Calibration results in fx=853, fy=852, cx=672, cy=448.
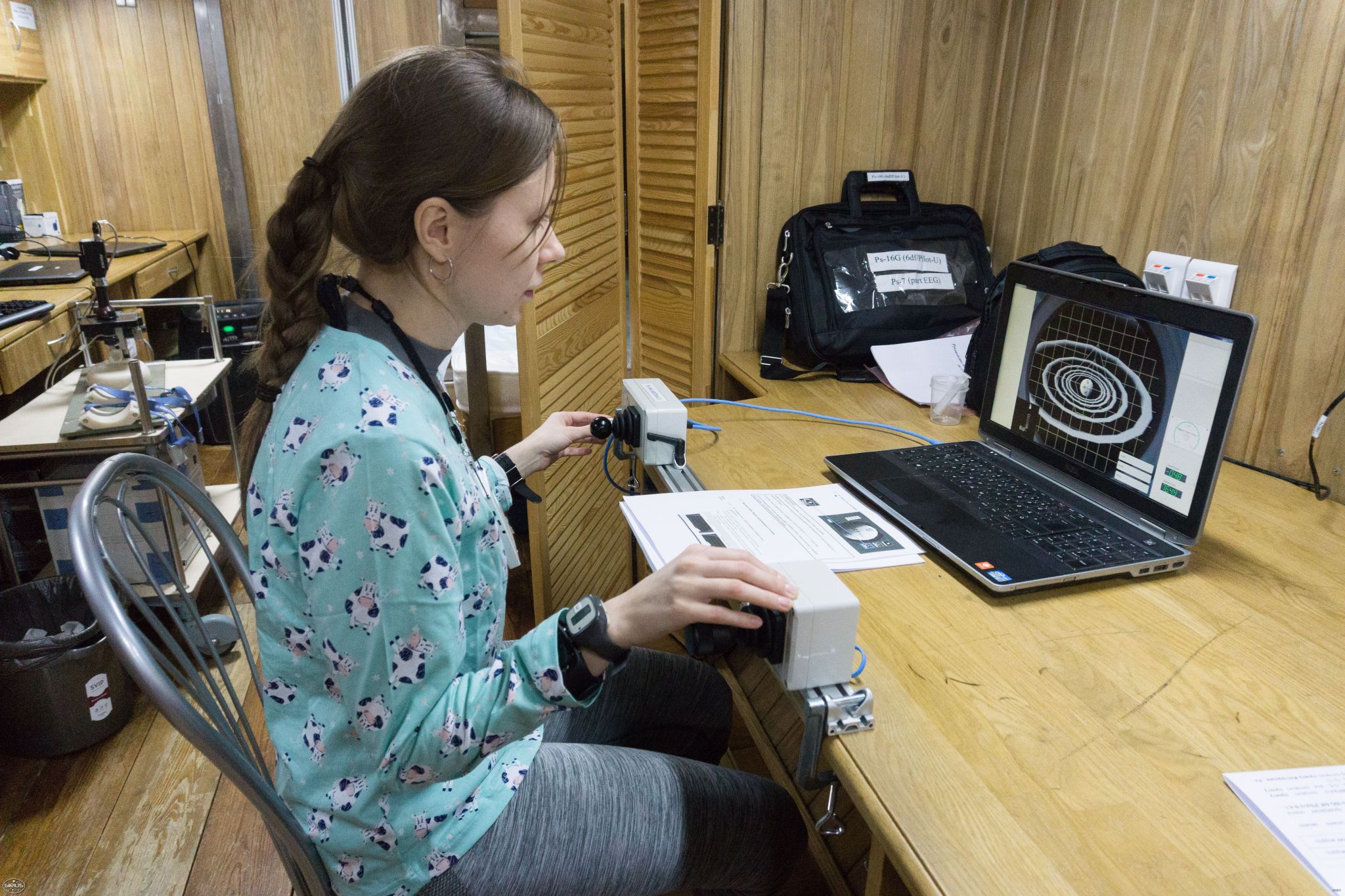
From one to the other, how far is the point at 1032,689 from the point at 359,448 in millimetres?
673

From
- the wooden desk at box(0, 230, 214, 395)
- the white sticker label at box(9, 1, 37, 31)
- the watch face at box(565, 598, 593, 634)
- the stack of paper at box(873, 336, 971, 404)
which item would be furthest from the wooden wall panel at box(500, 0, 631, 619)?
the white sticker label at box(9, 1, 37, 31)

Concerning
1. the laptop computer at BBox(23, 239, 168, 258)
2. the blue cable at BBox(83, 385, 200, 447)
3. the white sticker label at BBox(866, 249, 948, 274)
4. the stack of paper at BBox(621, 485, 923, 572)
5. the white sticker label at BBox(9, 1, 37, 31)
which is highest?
the white sticker label at BBox(9, 1, 37, 31)

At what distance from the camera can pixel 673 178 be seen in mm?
1875

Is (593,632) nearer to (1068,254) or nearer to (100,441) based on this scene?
(1068,254)

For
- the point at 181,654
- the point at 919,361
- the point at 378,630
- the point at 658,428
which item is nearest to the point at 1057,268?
the point at 919,361

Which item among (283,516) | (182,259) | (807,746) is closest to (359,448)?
(283,516)

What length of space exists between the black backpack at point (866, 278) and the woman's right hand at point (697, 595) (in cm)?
104

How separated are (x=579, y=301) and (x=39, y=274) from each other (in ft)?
6.70

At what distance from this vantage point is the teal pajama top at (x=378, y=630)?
2.45ft

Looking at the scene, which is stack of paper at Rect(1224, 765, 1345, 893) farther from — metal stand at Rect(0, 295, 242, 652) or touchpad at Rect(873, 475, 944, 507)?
metal stand at Rect(0, 295, 242, 652)

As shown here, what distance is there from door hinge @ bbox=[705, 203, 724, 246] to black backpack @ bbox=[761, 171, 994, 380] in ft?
0.45

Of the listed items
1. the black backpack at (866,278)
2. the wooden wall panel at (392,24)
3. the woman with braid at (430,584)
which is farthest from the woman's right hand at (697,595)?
the wooden wall panel at (392,24)

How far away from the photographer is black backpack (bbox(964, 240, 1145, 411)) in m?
1.39

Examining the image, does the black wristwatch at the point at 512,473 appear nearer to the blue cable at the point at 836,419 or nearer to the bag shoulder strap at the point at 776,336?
the blue cable at the point at 836,419
